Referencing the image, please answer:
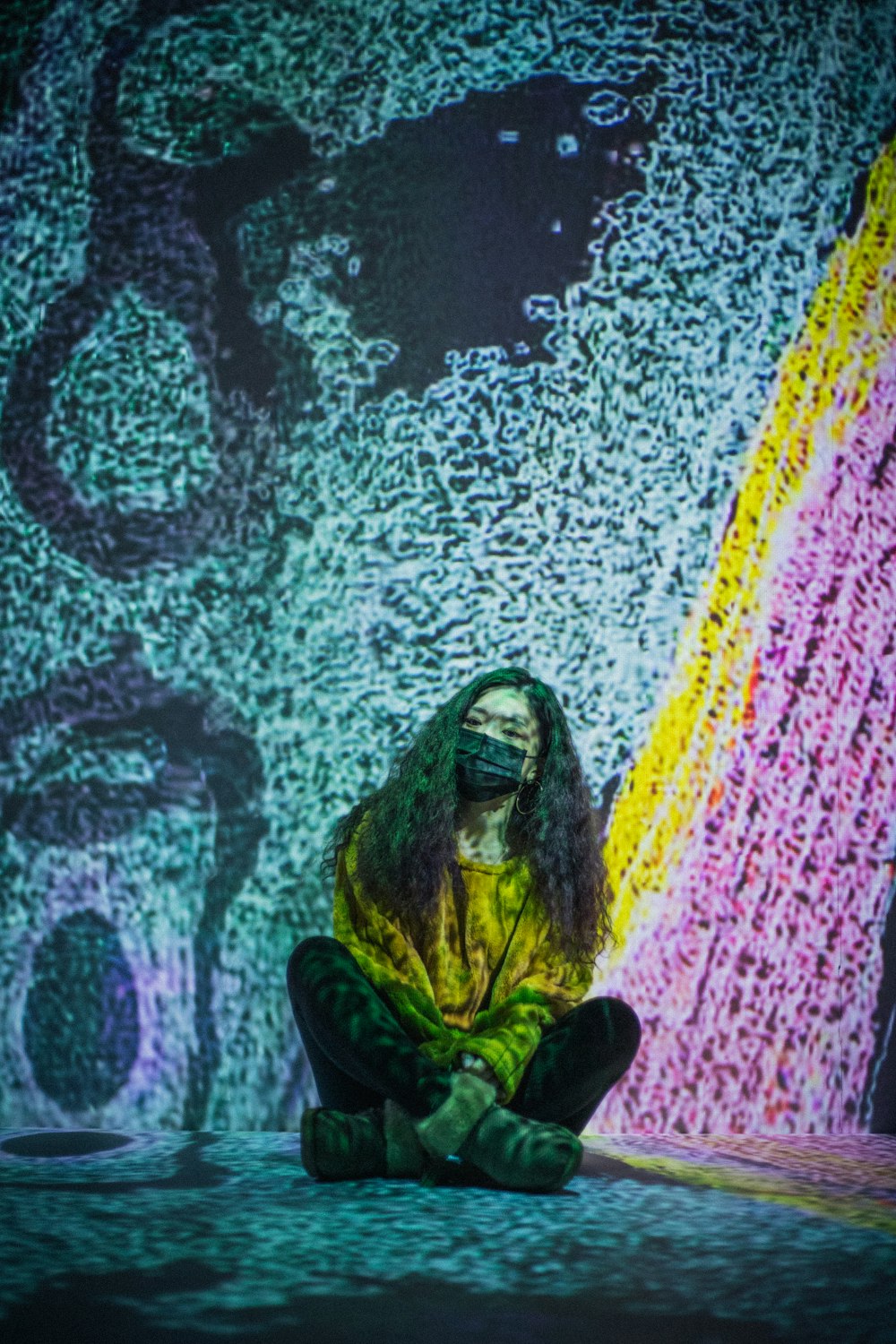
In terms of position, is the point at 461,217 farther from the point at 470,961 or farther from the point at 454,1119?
the point at 454,1119

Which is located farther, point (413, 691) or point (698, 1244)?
point (413, 691)

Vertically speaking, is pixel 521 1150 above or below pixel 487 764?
below

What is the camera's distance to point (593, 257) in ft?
7.39

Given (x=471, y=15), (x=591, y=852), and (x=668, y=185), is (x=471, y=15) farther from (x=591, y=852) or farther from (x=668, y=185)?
(x=591, y=852)

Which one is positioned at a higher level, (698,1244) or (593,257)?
(593,257)

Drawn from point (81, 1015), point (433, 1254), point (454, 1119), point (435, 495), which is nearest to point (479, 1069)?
point (454, 1119)

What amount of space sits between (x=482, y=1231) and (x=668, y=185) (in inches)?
70.2

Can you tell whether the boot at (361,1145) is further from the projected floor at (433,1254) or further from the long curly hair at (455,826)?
the long curly hair at (455,826)

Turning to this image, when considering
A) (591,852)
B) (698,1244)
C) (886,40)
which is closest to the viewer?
(698,1244)

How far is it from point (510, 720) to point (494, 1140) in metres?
0.60

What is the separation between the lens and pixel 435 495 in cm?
219

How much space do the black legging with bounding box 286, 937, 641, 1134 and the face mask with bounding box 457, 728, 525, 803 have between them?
0.31 m

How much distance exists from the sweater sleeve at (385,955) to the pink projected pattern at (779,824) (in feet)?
1.85

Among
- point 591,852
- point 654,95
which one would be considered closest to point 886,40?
point 654,95
